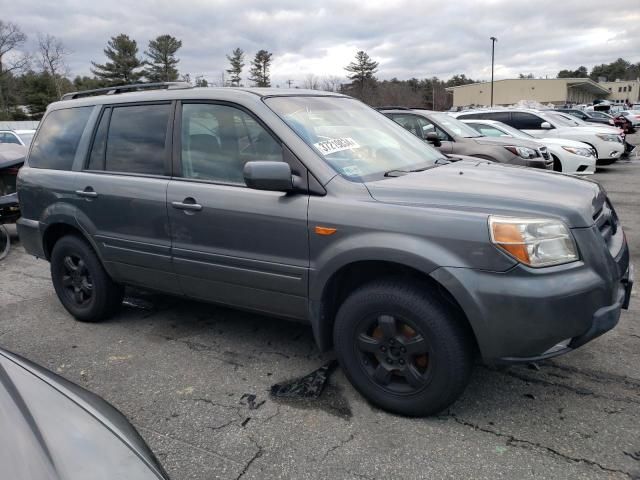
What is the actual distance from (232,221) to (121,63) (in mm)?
67093

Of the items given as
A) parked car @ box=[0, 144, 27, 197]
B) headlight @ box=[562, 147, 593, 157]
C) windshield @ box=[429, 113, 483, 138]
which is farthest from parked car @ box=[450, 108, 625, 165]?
parked car @ box=[0, 144, 27, 197]

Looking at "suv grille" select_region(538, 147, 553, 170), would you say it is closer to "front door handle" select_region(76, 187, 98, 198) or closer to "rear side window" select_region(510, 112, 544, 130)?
"rear side window" select_region(510, 112, 544, 130)

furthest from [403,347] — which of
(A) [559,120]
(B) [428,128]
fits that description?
(A) [559,120]

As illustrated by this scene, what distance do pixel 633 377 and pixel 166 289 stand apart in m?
3.14

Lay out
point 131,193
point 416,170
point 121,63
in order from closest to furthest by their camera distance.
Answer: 1. point 416,170
2. point 131,193
3. point 121,63

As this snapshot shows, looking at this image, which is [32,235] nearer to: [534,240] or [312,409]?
[312,409]

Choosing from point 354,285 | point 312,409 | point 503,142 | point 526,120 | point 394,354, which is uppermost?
point 526,120

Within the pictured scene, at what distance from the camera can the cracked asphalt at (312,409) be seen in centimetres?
249

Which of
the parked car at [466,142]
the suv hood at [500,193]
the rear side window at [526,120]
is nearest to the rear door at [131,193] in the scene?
the suv hood at [500,193]

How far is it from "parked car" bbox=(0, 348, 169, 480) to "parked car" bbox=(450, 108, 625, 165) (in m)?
13.0

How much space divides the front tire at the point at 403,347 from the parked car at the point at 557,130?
1168 cm

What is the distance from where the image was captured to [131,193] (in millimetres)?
3729

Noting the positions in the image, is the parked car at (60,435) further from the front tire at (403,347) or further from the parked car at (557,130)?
the parked car at (557,130)

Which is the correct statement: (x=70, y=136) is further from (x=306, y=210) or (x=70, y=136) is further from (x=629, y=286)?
(x=629, y=286)
